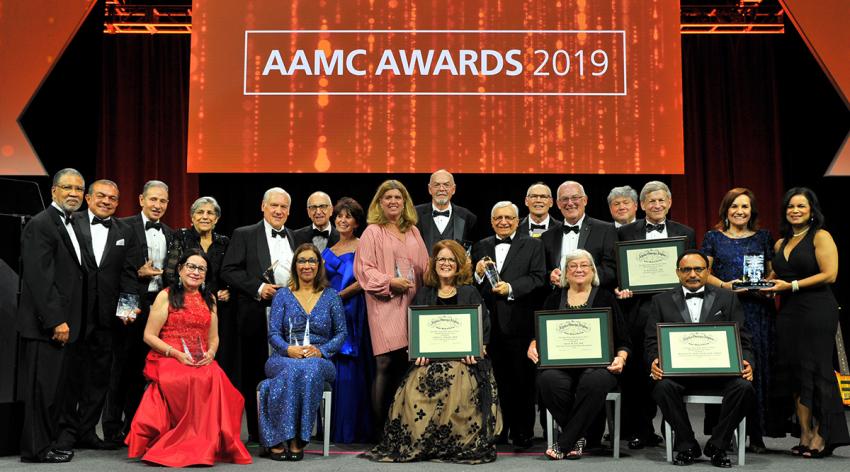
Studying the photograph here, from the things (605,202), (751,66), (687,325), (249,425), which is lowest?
(249,425)

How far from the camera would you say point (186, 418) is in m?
4.82

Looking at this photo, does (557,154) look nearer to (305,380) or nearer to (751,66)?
(751,66)

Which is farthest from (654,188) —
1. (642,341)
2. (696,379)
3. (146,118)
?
(146,118)

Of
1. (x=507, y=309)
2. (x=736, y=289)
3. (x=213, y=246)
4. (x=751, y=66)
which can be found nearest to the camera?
(x=736, y=289)

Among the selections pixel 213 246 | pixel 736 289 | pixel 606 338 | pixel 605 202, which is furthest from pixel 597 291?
pixel 605 202

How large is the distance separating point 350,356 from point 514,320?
45.7 inches

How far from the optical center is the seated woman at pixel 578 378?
4922 millimetres

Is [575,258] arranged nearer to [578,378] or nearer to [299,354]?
[578,378]

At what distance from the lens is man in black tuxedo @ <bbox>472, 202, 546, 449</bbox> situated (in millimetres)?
5414

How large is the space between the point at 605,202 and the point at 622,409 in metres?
4.20

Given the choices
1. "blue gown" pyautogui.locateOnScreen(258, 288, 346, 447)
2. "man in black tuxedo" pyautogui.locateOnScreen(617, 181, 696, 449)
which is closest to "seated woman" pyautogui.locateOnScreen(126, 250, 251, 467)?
"blue gown" pyautogui.locateOnScreen(258, 288, 346, 447)

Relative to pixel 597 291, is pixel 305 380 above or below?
below

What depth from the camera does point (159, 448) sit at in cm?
474

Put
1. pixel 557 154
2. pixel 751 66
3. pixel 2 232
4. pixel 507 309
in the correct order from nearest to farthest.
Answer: pixel 507 309 → pixel 2 232 → pixel 557 154 → pixel 751 66
